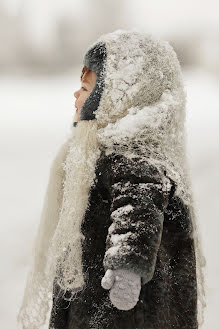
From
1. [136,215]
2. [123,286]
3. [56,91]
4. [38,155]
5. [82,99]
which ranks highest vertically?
[56,91]

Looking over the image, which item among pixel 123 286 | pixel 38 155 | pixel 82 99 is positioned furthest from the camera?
pixel 38 155

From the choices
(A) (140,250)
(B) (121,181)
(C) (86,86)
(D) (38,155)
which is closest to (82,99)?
(C) (86,86)

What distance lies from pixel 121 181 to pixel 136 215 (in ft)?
0.26

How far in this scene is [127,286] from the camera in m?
0.73

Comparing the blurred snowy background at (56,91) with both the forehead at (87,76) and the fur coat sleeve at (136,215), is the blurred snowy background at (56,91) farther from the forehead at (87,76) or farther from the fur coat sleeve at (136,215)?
the fur coat sleeve at (136,215)

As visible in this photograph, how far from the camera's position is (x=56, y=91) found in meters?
2.45

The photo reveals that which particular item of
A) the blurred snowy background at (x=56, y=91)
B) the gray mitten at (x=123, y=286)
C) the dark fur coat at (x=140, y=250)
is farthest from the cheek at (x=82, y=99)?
the blurred snowy background at (x=56, y=91)

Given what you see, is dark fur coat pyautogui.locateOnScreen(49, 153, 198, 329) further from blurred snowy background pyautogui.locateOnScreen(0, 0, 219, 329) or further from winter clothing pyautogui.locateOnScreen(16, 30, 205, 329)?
blurred snowy background pyautogui.locateOnScreen(0, 0, 219, 329)

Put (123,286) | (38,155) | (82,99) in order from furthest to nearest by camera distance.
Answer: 1. (38,155)
2. (82,99)
3. (123,286)

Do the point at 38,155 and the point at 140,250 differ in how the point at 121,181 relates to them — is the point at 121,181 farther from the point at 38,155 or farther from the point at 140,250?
the point at 38,155

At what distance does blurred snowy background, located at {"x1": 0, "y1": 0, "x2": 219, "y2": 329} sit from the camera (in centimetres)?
203

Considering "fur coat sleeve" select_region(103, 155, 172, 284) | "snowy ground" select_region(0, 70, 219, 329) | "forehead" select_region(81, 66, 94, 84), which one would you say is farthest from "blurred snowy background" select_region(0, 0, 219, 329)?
"fur coat sleeve" select_region(103, 155, 172, 284)

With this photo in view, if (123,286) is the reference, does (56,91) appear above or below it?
above

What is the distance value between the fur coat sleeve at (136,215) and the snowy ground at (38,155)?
4.23ft
